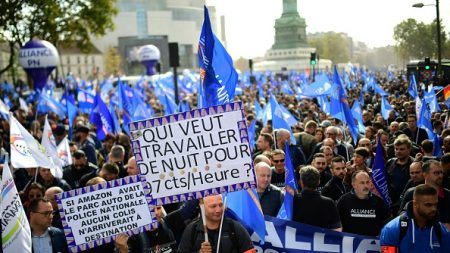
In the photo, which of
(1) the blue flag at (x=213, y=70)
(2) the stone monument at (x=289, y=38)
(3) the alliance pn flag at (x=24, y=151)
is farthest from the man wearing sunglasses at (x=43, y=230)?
(2) the stone monument at (x=289, y=38)

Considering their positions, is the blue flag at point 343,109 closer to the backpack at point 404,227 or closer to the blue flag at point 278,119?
the blue flag at point 278,119

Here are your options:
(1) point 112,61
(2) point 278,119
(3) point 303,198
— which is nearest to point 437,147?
(2) point 278,119

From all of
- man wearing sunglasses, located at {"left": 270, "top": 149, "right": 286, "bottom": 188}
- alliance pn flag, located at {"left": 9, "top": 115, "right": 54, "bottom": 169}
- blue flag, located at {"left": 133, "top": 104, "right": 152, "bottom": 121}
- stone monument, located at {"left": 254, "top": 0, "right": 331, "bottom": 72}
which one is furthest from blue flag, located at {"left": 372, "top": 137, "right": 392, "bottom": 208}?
stone monument, located at {"left": 254, "top": 0, "right": 331, "bottom": 72}

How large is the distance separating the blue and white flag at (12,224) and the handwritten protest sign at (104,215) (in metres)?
0.32

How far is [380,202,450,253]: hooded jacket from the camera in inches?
204

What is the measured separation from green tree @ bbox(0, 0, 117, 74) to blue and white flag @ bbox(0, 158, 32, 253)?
3646 cm

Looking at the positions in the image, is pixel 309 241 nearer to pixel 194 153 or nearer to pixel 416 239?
pixel 416 239

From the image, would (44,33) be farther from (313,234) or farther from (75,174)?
(313,234)

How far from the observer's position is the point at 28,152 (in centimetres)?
895

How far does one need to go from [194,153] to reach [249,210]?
3.70 ft

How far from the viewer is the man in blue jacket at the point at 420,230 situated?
5.19 m

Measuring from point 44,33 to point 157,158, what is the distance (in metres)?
39.5

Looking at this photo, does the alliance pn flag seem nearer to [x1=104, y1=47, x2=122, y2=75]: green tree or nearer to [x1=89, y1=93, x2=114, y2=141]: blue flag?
[x1=89, y1=93, x2=114, y2=141]: blue flag

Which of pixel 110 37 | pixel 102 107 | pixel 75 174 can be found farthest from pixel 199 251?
pixel 110 37
